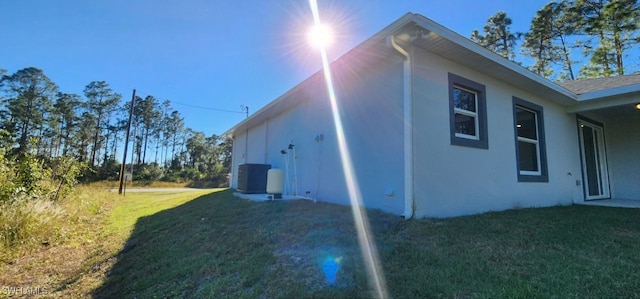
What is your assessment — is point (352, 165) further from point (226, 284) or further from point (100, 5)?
point (100, 5)

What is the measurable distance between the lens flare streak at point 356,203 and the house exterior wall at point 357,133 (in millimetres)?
131

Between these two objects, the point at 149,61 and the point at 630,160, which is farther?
the point at 149,61

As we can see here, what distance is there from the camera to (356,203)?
5.33 m

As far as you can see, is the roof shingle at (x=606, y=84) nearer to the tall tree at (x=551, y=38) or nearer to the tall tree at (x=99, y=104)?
the tall tree at (x=551, y=38)

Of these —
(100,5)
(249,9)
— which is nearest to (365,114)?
(249,9)

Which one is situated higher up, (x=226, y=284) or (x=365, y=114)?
(x=365, y=114)

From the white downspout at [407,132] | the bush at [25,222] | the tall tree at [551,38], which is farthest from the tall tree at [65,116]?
the tall tree at [551,38]

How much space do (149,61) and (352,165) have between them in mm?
11391

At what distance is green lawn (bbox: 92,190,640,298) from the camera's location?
2352 millimetres

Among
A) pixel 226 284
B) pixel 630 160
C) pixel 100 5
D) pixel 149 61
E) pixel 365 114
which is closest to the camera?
pixel 226 284

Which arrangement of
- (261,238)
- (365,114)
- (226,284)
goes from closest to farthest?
1. (226,284)
2. (261,238)
3. (365,114)

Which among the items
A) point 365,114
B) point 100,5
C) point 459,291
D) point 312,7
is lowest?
point 459,291

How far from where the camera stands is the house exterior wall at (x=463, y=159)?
444 centimetres

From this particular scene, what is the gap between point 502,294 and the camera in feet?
7.02
